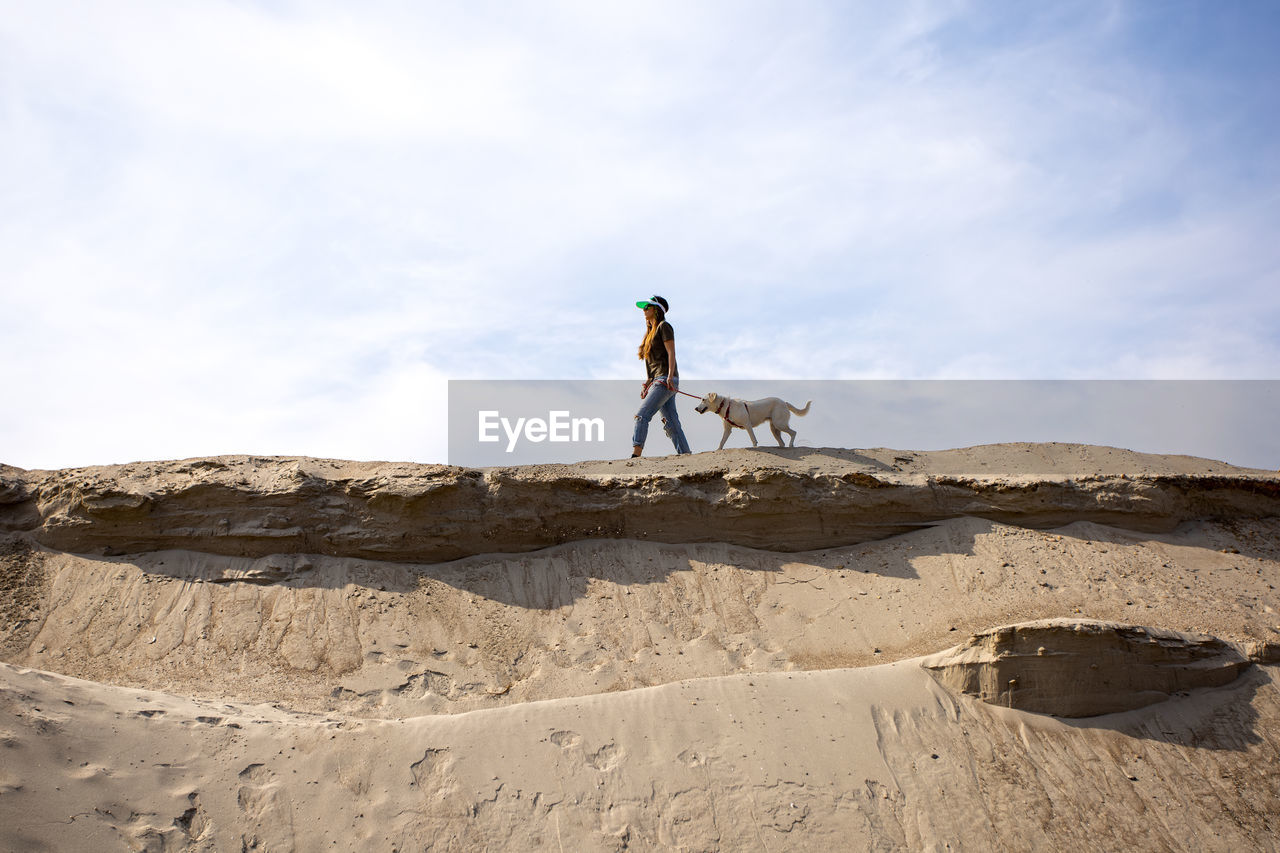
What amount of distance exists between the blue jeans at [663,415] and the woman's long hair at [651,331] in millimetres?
461

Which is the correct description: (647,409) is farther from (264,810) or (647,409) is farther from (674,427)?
(264,810)

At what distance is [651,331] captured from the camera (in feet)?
35.3

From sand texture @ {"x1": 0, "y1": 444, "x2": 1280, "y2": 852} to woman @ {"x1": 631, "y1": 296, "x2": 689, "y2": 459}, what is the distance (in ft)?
2.00

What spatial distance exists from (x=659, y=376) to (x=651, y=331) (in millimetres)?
659

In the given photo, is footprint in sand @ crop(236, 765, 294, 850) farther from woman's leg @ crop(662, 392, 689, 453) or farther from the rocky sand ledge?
woman's leg @ crop(662, 392, 689, 453)

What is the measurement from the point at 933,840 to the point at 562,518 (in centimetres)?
477

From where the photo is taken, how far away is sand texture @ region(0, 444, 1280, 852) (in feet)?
18.5

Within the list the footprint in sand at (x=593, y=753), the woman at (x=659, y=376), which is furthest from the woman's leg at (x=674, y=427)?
the footprint in sand at (x=593, y=753)

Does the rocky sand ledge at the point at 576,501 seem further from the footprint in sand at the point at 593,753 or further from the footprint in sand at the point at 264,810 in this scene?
the footprint in sand at the point at 264,810

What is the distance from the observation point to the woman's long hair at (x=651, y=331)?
1071 centimetres

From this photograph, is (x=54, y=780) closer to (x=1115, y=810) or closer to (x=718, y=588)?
(x=718, y=588)

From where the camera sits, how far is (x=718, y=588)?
8.84 meters

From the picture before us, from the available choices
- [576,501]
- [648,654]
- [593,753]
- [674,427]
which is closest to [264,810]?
[593,753]

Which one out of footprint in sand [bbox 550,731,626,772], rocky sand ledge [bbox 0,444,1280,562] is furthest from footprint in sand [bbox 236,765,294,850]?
rocky sand ledge [bbox 0,444,1280,562]
